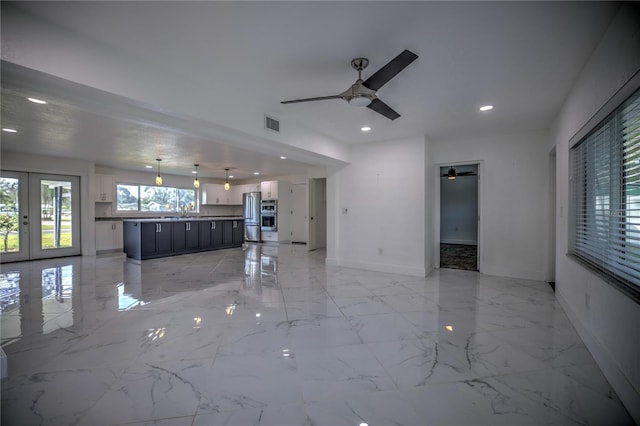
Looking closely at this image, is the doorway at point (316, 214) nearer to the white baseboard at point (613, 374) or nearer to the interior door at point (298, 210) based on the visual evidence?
the interior door at point (298, 210)

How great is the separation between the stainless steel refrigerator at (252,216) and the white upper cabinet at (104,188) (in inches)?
154

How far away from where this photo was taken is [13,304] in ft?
11.2

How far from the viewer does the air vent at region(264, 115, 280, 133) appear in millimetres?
3549

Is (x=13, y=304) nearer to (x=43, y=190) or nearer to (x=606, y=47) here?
(x=43, y=190)

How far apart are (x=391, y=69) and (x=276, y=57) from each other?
971mm

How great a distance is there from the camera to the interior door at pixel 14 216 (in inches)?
234

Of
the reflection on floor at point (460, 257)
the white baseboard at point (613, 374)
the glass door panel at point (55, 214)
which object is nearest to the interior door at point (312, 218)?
the reflection on floor at point (460, 257)

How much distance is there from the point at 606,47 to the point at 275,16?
94.5 inches

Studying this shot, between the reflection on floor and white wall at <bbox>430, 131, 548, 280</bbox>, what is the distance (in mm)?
Answer: 657

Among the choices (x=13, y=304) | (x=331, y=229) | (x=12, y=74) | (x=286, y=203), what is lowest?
(x=13, y=304)

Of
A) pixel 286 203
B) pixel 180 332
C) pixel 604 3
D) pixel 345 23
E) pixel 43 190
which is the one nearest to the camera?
pixel 604 3

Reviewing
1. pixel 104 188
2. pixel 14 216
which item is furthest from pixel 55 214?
pixel 104 188

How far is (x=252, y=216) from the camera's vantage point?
988 centimetres

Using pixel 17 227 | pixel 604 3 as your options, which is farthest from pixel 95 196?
pixel 604 3
